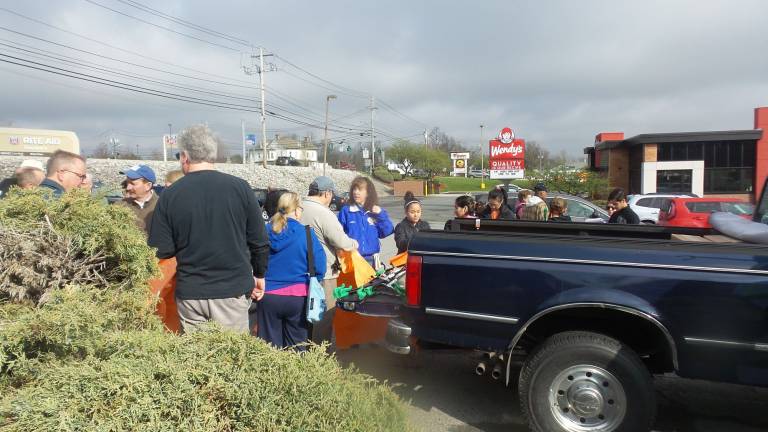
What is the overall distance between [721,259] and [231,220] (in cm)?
288

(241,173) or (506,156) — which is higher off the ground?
(241,173)

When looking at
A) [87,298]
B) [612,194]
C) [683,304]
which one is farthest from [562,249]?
[612,194]

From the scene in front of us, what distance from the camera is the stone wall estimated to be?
92.8 feet

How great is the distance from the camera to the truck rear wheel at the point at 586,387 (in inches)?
118

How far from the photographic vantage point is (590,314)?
3240 mm

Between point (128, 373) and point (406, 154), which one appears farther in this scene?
point (406, 154)

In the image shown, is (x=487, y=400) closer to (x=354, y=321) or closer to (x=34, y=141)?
(x=354, y=321)

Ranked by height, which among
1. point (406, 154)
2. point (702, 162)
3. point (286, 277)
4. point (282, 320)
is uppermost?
point (406, 154)

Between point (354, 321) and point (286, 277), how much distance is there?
0.95m

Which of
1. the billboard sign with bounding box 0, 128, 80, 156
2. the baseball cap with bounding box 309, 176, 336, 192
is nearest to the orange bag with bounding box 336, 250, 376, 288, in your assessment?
the baseball cap with bounding box 309, 176, 336, 192

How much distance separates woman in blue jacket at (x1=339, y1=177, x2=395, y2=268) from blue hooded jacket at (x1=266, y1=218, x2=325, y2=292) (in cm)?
164

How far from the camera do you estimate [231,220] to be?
9.24 feet

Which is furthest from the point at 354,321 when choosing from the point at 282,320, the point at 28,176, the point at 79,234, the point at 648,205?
the point at 648,205

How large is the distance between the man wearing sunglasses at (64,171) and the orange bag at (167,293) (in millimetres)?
1410
